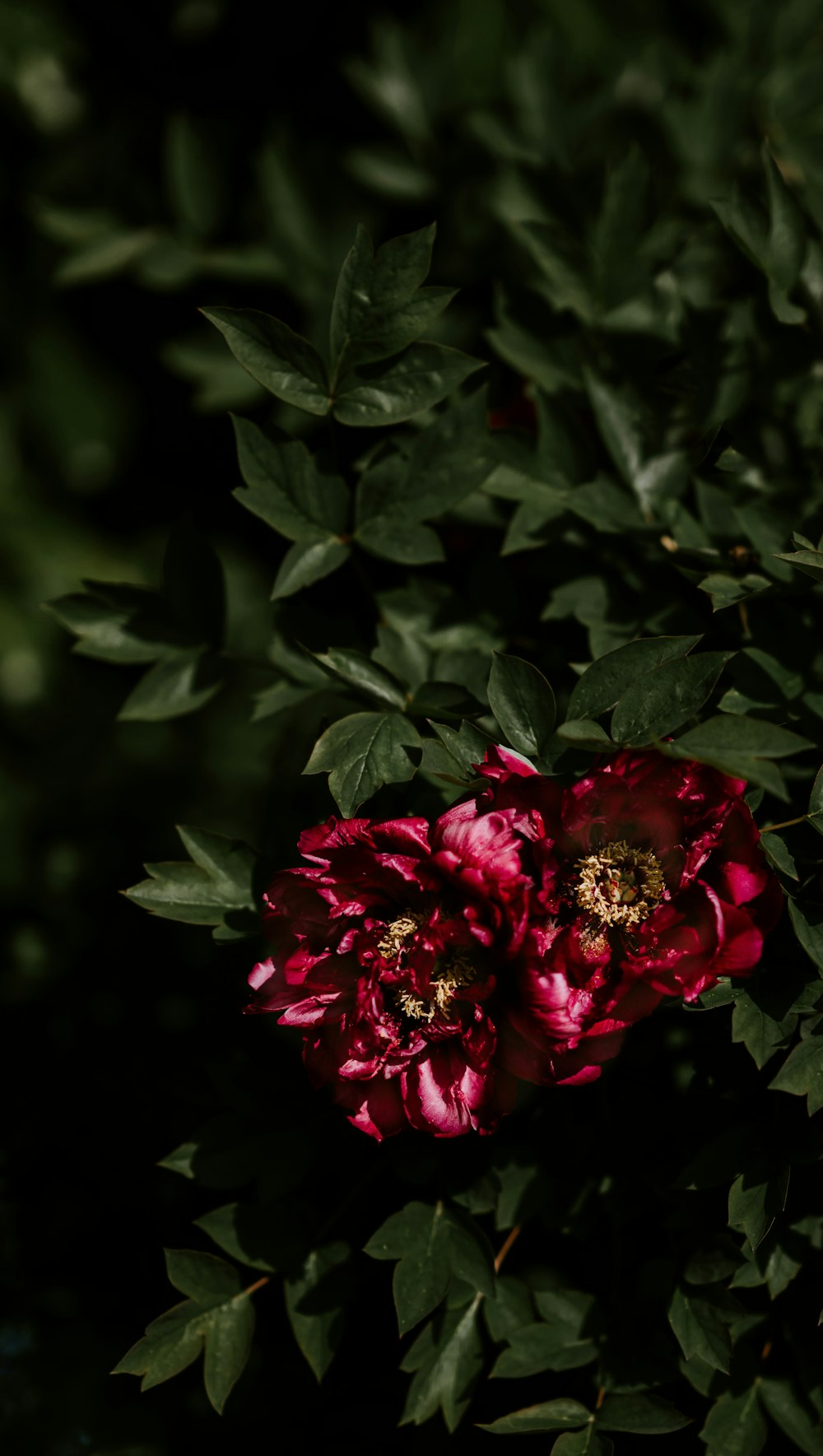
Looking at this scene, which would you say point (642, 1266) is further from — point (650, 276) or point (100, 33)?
point (100, 33)

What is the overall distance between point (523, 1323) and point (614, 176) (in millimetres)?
1085

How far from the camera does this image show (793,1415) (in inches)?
39.2

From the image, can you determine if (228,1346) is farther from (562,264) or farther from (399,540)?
(562,264)

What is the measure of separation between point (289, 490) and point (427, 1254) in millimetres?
656

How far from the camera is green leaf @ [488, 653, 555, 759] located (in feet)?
2.90

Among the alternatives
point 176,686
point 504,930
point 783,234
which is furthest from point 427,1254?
point 783,234

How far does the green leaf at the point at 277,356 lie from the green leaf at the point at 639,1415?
88 centimetres

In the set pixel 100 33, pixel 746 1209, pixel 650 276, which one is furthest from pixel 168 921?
pixel 100 33

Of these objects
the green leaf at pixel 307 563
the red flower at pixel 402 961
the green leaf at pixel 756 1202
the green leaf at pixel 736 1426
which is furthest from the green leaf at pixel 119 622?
the green leaf at pixel 736 1426


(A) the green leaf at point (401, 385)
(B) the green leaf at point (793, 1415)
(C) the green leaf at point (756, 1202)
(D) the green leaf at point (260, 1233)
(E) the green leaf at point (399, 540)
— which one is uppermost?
(A) the green leaf at point (401, 385)

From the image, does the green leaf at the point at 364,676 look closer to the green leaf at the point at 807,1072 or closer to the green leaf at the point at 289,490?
the green leaf at the point at 289,490

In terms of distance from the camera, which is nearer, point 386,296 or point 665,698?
point 665,698

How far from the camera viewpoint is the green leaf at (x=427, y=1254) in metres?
0.94

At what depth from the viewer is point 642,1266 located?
3.45 ft
